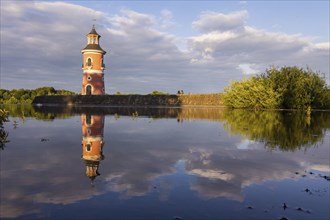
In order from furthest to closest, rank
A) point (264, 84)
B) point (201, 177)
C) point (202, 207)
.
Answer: point (264, 84), point (201, 177), point (202, 207)

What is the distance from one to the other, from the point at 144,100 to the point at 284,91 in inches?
1079

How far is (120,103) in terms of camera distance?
2456 inches

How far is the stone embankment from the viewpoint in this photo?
59503 millimetres

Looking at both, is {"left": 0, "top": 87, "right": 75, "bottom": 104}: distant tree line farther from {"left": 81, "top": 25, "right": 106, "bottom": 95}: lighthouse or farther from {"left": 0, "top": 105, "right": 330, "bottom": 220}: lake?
{"left": 0, "top": 105, "right": 330, "bottom": 220}: lake

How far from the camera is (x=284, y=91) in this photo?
141ft

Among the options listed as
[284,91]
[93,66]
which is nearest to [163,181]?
[284,91]

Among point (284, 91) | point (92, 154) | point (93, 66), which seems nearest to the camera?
point (92, 154)

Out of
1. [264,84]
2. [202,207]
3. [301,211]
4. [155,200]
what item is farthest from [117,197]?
[264,84]

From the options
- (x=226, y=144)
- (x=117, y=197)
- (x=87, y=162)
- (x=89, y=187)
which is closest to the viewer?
(x=117, y=197)

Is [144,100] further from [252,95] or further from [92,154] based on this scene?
[92,154]

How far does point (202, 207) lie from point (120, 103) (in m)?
57.9

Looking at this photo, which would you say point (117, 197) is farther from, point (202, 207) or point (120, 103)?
point (120, 103)

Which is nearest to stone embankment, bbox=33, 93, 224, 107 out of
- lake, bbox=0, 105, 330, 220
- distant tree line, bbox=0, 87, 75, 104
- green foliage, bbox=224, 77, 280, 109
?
green foliage, bbox=224, 77, 280, 109

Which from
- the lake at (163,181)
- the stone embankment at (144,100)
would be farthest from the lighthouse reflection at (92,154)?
the stone embankment at (144,100)
